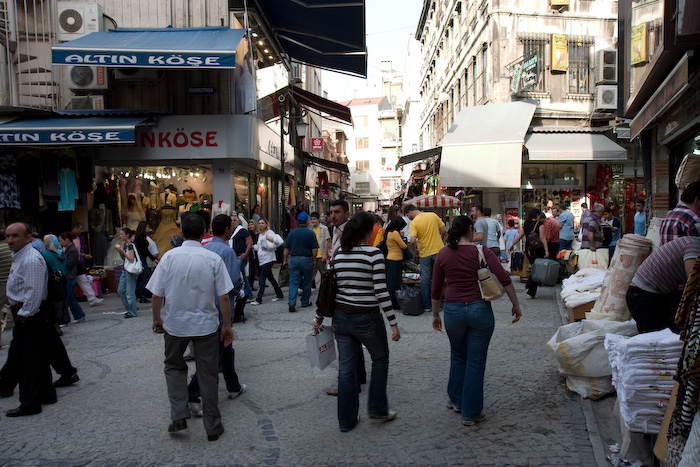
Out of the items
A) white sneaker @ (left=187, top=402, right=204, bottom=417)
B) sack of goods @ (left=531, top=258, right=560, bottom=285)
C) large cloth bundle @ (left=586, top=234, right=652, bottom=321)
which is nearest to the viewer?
→ white sneaker @ (left=187, top=402, right=204, bottom=417)

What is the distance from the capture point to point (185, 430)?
4426 mm

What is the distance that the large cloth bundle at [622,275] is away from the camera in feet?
18.7

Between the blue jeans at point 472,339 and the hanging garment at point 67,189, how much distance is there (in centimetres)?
1155

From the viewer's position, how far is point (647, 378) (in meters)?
3.64

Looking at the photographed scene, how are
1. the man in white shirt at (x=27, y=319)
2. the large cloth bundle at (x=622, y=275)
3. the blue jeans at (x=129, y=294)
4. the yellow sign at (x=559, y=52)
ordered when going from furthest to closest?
the yellow sign at (x=559, y=52), the blue jeans at (x=129, y=294), the large cloth bundle at (x=622, y=275), the man in white shirt at (x=27, y=319)

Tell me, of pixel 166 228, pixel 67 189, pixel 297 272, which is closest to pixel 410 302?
pixel 297 272

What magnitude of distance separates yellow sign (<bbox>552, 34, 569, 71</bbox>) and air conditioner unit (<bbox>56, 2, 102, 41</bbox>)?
14.7 metres

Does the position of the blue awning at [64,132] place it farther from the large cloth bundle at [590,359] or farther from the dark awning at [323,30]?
the large cloth bundle at [590,359]

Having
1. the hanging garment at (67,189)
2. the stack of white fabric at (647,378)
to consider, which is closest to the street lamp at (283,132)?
the hanging garment at (67,189)

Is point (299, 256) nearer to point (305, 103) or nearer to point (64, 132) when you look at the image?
point (64, 132)

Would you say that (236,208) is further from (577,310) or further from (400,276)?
(577,310)

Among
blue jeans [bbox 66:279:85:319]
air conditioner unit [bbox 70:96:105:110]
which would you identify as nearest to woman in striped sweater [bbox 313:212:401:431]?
blue jeans [bbox 66:279:85:319]

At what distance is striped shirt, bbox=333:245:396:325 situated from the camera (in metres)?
4.32

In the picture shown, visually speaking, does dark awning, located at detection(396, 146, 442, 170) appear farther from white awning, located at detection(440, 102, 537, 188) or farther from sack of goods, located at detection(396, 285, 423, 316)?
sack of goods, located at detection(396, 285, 423, 316)
